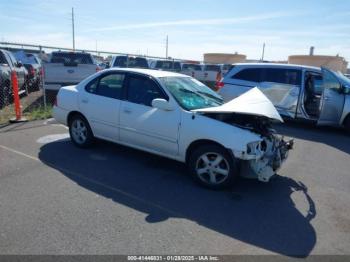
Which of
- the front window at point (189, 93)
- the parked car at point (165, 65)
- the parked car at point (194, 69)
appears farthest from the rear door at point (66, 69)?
the parked car at point (194, 69)

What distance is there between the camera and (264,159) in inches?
184

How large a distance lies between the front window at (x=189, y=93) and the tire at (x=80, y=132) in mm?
1854

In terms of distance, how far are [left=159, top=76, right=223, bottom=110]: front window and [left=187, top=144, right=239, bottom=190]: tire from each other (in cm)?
78

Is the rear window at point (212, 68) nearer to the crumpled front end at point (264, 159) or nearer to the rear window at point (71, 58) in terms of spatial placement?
the rear window at point (71, 58)

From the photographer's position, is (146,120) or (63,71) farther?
(63,71)

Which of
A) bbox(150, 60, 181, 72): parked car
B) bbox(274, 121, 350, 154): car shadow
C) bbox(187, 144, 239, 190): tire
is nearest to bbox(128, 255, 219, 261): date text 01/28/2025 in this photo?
bbox(187, 144, 239, 190): tire

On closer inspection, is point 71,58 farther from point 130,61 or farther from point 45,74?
point 130,61

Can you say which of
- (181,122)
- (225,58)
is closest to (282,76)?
(181,122)

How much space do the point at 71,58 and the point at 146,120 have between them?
7516 mm

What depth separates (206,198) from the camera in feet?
14.7

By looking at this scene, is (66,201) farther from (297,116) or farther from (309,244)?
(297,116)

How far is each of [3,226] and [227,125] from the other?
3025mm

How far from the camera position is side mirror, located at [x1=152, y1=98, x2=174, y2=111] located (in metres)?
4.92

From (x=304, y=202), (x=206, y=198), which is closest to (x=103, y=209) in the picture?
(x=206, y=198)
